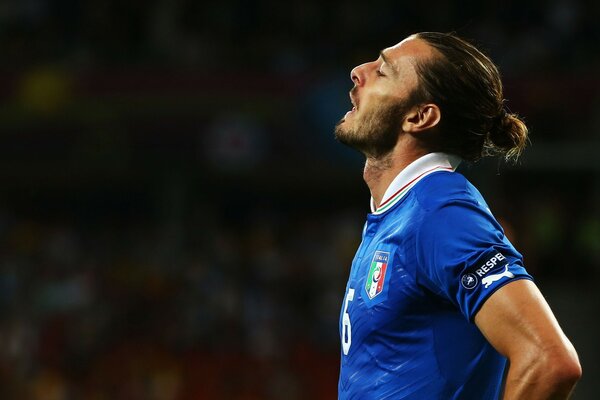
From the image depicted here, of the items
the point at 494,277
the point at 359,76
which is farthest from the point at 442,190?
the point at 359,76

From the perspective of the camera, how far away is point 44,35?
45.8ft

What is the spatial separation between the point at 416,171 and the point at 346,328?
455 mm

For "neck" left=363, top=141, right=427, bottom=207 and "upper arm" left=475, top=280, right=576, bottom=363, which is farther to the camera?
"neck" left=363, top=141, right=427, bottom=207

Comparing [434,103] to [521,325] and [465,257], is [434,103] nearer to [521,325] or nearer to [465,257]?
[465,257]

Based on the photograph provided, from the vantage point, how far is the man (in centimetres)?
226

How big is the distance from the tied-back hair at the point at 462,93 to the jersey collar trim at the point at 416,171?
35mm

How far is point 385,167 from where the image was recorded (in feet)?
9.38

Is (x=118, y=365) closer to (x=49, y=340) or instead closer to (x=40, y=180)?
(x=49, y=340)

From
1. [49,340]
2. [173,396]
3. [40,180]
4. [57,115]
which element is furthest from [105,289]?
[40,180]

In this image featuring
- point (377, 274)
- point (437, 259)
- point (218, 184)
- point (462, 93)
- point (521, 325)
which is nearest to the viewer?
point (521, 325)

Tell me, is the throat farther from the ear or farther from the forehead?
the forehead

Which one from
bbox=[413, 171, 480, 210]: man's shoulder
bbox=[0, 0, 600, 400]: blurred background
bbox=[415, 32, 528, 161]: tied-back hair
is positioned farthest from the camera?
bbox=[0, 0, 600, 400]: blurred background

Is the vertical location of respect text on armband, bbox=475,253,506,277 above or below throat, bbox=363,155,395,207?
above

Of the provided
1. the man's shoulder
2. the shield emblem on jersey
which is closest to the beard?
the man's shoulder
